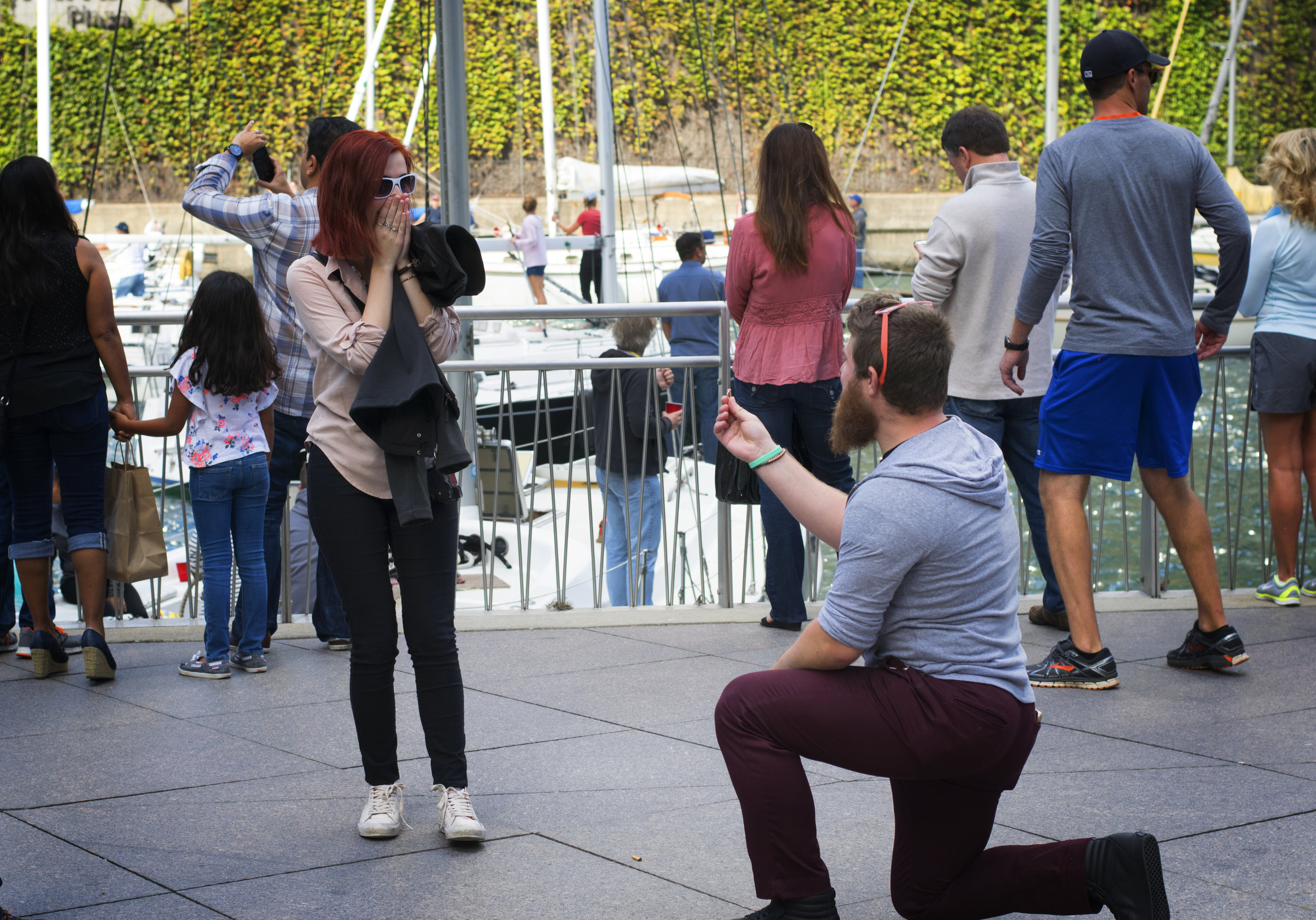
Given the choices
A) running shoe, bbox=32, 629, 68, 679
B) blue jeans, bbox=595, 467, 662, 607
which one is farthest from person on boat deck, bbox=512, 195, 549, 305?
running shoe, bbox=32, 629, 68, 679

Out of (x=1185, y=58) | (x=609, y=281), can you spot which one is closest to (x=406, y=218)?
(x=609, y=281)

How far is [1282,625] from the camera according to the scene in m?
5.50

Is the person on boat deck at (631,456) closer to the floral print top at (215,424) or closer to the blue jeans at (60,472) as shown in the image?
the floral print top at (215,424)

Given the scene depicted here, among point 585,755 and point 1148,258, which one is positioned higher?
point 1148,258

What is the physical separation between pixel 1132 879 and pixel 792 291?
10.3 ft

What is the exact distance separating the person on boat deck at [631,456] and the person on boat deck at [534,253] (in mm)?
12159

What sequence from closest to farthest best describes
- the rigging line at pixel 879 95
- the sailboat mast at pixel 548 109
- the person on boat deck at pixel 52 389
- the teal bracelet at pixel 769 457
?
the teal bracelet at pixel 769 457, the person on boat deck at pixel 52 389, the sailboat mast at pixel 548 109, the rigging line at pixel 879 95

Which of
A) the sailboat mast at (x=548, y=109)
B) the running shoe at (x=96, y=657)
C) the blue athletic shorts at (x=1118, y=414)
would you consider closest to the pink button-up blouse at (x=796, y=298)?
the blue athletic shorts at (x=1118, y=414)

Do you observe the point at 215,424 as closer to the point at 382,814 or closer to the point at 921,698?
the point at 382,814

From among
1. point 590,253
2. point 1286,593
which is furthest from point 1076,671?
point 590,253

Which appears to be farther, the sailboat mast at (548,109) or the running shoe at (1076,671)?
the sailboat mast at (548,109)

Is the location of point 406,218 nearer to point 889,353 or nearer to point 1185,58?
point 889,353

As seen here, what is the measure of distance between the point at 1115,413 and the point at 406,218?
250 cm

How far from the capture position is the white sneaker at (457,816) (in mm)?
3320
